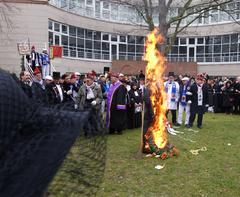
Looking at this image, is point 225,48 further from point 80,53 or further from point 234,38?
point 80,53

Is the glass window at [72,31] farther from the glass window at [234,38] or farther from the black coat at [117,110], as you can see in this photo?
the black coat at [117,110]

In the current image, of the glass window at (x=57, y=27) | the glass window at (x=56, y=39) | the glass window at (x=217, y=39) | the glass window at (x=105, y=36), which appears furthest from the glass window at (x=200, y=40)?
the glass window at (x=57, y=27)

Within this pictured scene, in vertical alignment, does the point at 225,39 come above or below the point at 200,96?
above

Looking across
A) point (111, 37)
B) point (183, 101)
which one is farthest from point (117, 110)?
point (111, 37)

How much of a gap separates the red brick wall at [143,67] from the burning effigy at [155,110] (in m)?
30.0

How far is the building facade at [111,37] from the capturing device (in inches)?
1286

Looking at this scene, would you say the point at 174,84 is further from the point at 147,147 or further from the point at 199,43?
the point at 199,43

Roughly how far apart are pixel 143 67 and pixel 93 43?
18.4ft

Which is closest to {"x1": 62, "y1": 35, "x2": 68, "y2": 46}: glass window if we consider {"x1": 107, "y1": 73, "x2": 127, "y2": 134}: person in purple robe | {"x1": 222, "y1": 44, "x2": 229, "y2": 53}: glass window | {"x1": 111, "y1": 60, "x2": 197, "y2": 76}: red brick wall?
{"x1": 111, "y1": 60, "x2": 197, "y2": 76}: red brick wall

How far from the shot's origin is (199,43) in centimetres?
4244

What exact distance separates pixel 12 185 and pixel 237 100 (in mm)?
20182

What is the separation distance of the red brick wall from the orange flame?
98.4ft

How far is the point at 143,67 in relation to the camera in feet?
131

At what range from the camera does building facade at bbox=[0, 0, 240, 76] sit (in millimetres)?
32656
